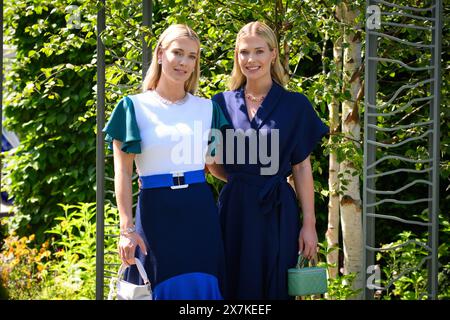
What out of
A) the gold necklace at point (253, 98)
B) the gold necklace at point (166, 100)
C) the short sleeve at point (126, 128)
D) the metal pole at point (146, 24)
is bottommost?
the short sleeve at point (126, 128)

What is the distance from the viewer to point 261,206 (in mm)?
3273

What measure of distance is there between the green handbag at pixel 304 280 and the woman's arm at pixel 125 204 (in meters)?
0.59

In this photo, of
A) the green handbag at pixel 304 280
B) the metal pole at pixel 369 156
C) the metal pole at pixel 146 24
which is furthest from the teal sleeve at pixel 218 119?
the metal pole at pixel 146 24

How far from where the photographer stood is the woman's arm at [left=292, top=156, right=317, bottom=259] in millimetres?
3303

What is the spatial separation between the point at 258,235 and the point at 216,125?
1.49 feet

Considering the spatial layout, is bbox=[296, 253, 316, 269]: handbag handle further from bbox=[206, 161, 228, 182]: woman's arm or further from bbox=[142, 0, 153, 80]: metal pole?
bbox=[142, 0, 153, 80]: metal pole

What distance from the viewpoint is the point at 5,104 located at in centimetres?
663

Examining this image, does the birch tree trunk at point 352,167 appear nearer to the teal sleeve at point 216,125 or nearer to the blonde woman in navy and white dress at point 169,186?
the teal sleeve at point 216,125

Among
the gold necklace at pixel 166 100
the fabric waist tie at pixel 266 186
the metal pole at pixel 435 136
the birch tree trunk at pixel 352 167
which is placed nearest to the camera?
the gold necklace at pixel 166 100

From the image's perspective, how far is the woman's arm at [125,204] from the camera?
10.1 feet

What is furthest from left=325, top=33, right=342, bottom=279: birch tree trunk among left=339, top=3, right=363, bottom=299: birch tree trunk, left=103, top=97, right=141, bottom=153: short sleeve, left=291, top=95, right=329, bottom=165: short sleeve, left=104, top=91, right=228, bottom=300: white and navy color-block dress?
left=103, top=97, right=141, bottom=153: short sleeve

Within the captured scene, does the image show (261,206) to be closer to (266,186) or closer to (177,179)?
(266,186)

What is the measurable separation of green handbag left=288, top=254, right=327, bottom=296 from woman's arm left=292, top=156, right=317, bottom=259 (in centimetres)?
6
